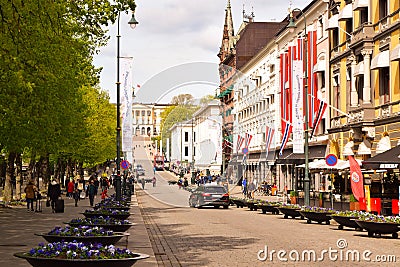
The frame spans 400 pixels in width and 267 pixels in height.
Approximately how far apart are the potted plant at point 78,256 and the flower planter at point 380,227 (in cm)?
1350

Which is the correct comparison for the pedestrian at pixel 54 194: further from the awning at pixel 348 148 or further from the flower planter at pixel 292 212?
the awning at pixel 348 148

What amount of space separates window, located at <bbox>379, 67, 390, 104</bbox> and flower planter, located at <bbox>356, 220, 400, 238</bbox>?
1615 centimetres

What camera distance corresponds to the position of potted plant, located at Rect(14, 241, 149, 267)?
1103 cm

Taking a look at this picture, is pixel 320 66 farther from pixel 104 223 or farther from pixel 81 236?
pixel 81 236

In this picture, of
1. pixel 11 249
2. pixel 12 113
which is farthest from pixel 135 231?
pixel 11 249

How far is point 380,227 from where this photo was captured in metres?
23.6

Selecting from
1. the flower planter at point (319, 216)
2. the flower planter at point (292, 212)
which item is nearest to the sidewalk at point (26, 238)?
the flower planter at point (319, 216)

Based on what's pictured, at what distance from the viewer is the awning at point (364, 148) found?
41281 millimetres

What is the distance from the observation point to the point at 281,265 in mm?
15719

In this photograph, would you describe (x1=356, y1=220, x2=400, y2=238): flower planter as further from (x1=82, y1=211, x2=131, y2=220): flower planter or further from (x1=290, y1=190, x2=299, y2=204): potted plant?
(x1=290, y1=190, x2=299, y2=204): potted plant

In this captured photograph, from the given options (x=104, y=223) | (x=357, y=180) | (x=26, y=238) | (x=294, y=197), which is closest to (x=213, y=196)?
(x=294, y=197)

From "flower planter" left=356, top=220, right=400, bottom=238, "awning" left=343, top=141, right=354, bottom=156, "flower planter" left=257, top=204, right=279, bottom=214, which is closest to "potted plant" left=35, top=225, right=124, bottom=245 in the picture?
"flower planter" left=356, top=220, right=400, bottom=238

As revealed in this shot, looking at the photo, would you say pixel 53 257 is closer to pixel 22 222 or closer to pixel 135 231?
pixel 135 231

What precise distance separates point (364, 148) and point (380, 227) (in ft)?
59.8
